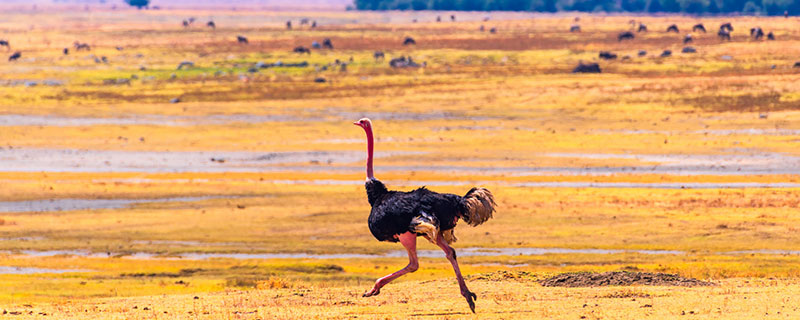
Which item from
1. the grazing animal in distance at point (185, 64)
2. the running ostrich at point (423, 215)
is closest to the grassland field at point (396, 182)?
the running ostrich at point (423, 215)

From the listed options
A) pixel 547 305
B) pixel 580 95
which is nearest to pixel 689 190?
pixel 547 305

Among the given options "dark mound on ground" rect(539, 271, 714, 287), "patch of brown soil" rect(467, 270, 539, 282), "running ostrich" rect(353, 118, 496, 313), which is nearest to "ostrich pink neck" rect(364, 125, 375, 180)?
"running ostrich" rect(353, 118, 496, 313)

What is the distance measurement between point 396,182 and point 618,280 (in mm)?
18812

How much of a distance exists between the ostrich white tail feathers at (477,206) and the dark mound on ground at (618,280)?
2.96 m

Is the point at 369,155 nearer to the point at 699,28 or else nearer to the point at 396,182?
the point at 396,182

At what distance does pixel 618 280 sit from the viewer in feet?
54.0

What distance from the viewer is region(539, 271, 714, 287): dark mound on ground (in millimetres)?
16312

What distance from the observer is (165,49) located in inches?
3979

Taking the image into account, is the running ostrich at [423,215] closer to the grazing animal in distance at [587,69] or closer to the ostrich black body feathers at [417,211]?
the ostrich black body feathers at [417,211]

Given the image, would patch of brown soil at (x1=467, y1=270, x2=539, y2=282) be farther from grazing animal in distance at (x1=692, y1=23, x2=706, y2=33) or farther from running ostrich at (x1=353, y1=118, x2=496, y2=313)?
grazing animal in distance at (x1=692, y1=23, x2=706, y2=33)

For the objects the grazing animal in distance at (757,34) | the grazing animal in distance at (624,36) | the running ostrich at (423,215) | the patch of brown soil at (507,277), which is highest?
the running ostrich at (423,215)

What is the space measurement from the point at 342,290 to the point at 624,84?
150 feet

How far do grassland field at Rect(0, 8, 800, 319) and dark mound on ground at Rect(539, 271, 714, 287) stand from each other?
1.40 feet

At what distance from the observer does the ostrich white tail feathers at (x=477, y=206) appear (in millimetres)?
13711
